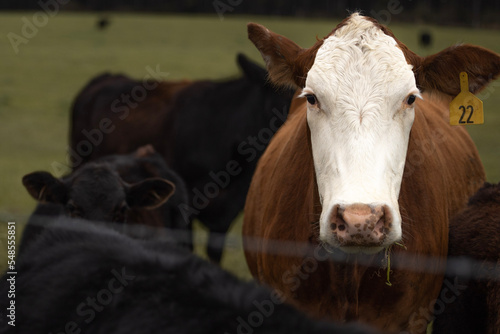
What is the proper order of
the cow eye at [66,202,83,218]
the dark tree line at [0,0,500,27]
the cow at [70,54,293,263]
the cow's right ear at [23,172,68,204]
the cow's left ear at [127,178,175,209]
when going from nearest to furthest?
the cow eye at [66,202,83,218] → the cow's right ear at [23,172,68,204] → the cow's left ear at [127,178,175,209] → the cow at [70,54,293,263] → the dark tree line at [0,0,500,27]

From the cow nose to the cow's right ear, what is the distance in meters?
2.52

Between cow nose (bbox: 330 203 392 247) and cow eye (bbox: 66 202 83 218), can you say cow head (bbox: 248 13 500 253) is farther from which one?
cow eye (bbox: 66 202 83 218)

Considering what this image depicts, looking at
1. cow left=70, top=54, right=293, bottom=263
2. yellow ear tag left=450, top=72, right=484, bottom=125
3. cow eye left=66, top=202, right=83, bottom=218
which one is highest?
yellow ear tag left=450, top=72, right=484, bottom=125

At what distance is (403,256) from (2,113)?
1629 cm

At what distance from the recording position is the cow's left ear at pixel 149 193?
4.26 meters

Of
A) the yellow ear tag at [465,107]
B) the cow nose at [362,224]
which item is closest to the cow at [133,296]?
the cow nose at [362,224]

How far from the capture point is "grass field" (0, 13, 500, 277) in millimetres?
11834

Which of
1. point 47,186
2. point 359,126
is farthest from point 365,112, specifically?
point 47,186

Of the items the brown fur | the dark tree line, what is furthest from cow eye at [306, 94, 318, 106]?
the dark tree line

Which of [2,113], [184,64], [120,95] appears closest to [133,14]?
[184,64]

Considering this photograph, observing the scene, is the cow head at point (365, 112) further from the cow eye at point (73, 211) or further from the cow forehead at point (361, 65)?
the cow eye at point (73, 211)

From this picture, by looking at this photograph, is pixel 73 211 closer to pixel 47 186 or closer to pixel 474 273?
pixel 47 186

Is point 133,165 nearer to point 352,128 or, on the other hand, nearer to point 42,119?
point 352,128

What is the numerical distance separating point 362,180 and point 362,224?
0.21 meters
